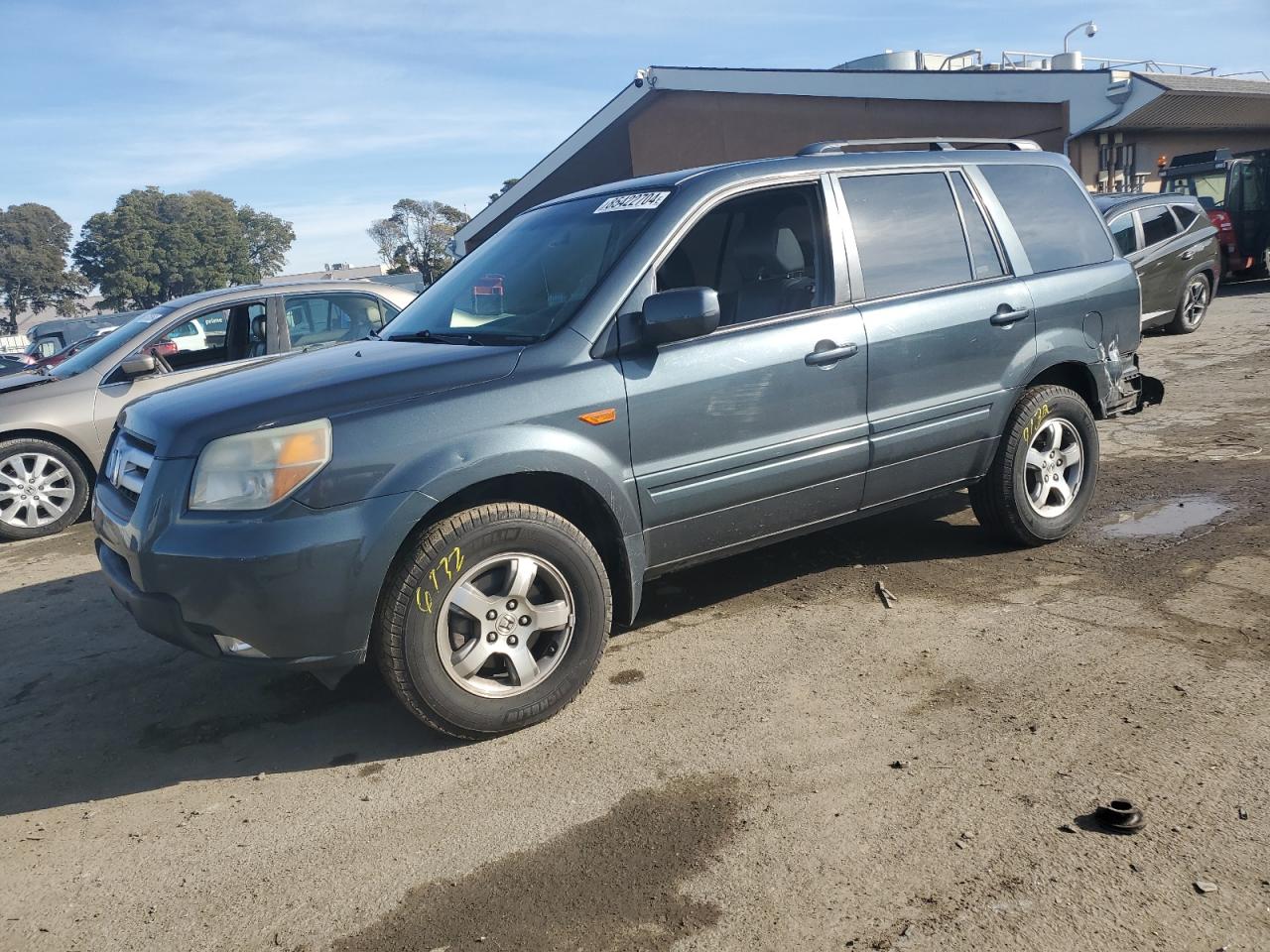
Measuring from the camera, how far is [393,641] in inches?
131

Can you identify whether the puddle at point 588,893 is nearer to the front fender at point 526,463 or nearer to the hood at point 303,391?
the front fender at point 526,463

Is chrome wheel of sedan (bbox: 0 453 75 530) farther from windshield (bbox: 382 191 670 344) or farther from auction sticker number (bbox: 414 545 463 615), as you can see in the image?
auction sticker number (bbox: 414 545 463 615)

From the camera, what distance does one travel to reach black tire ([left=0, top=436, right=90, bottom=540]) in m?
7.29

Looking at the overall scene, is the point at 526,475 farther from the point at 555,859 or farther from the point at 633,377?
the point at 555,859

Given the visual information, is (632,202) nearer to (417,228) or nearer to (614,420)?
(614,420)

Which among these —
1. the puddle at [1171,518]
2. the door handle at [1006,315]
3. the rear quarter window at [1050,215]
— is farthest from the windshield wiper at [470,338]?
the puddle at [1171,518]

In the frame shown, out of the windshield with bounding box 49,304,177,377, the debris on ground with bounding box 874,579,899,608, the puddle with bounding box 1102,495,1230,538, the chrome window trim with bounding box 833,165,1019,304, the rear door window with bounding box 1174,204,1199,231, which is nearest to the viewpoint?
the chrome window trim with bounding box 833,165,1019,304

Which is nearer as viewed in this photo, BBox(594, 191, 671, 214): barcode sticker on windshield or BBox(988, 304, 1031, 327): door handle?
BBox(594, 191, 671, 214): barcode sticker on windshield

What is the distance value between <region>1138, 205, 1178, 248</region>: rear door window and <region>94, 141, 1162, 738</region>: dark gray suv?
27.0 ft

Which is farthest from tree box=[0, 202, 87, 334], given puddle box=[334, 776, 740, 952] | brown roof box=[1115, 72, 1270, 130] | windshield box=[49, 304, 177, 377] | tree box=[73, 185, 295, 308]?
puddle box=[334, 776, 740, 952]

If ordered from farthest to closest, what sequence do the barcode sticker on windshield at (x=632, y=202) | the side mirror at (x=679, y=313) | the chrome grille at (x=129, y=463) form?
the barcode sticker on windshield at (x=632, y=202), the side mirror at (x=679, y=313), the chrome grille at (x=129, y=463)

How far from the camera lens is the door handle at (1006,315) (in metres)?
4.71

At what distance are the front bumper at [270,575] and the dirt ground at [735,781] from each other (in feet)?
1.65

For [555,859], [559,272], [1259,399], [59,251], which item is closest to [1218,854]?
[555,859]
